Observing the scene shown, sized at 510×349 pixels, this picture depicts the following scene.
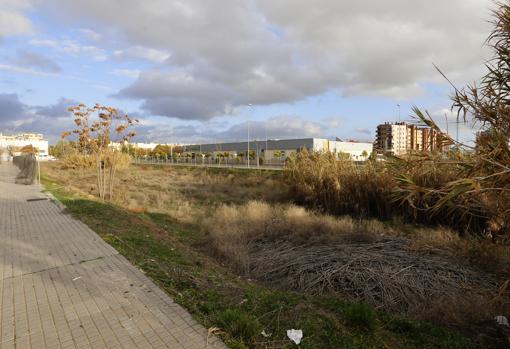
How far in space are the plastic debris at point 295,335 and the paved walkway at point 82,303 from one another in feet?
2.51

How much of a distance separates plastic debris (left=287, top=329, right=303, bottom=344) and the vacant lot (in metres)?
0.07

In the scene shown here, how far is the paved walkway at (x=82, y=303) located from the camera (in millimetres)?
3754

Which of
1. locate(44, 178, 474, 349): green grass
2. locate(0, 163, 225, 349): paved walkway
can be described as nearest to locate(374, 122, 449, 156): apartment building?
locate(44, 178, 474, 349): green grass

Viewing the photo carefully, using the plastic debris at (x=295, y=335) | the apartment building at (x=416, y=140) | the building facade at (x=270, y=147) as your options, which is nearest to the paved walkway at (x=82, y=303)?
the plastic debris at (x=295, y=335)

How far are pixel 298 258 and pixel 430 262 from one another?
8.34 feet

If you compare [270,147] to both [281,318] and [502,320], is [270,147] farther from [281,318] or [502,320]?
[281,318]

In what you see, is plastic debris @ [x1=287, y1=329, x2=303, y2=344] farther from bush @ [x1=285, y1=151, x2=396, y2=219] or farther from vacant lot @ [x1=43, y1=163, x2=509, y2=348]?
bush @ [x1=285, y1=151, x2=396, y2=219]

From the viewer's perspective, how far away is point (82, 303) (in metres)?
4.60

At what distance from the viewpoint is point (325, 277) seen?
21.3 ft

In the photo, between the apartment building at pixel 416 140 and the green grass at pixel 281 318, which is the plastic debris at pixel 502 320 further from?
the apartment building at pixel 416 140

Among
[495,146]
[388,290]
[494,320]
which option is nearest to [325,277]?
[388,290]

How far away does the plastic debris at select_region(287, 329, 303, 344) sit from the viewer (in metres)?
3.74

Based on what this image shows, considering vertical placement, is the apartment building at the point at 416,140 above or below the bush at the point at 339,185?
above

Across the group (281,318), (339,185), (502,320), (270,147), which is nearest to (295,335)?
(281,318)
